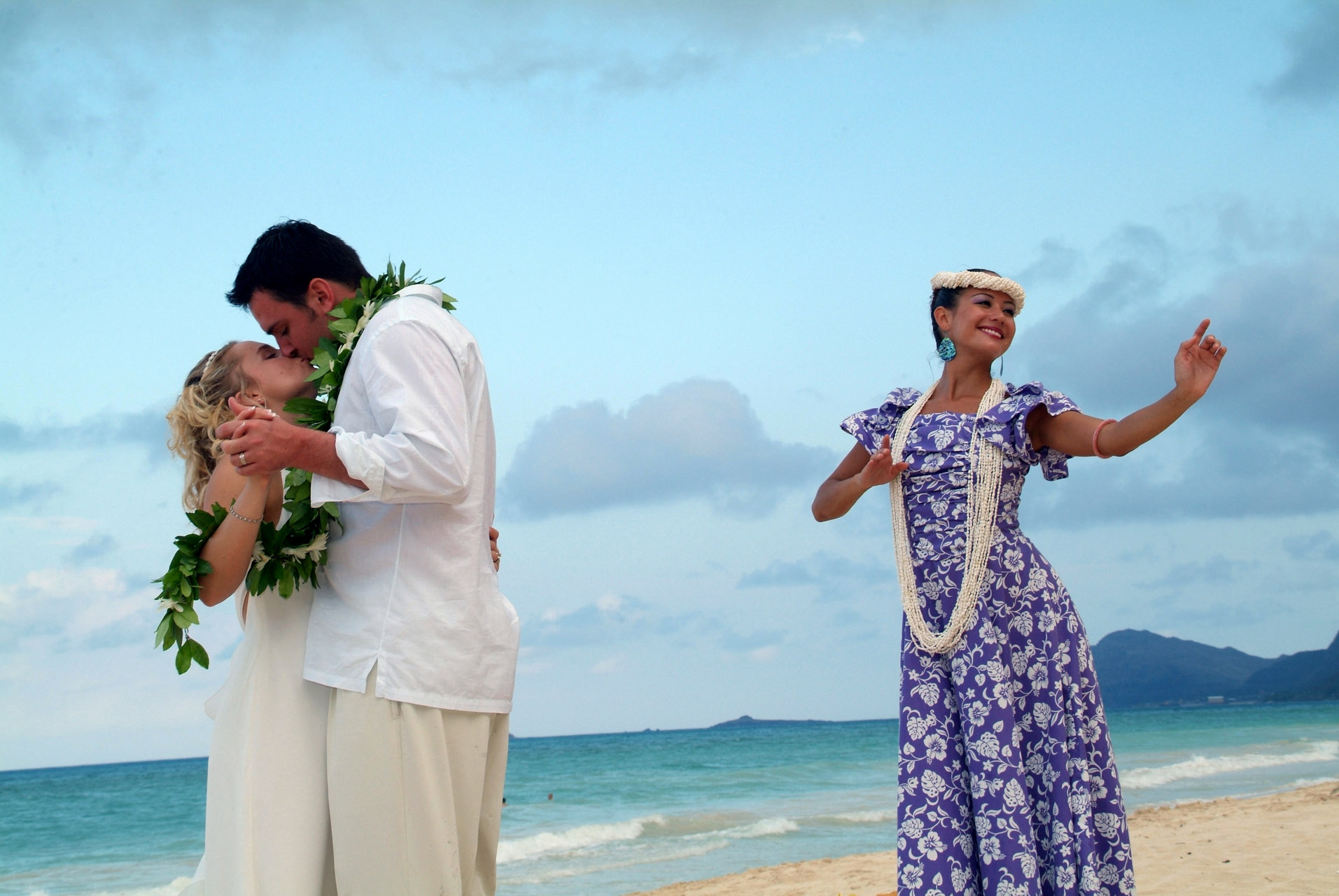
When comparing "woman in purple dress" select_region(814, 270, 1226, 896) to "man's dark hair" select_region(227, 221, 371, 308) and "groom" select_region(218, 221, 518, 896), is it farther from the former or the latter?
"man's dark hair" select_region(227, 221, 371, 308)

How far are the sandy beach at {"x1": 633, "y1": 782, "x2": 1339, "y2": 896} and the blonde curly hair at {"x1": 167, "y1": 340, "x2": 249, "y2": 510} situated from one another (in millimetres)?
4986

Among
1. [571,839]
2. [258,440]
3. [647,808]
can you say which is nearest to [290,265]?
[258,440]

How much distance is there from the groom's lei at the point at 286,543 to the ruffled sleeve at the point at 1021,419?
177cm

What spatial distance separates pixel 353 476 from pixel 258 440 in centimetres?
21

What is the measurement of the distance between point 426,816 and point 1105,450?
201cm

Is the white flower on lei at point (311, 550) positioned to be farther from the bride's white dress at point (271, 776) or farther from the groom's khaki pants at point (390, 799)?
the groom's khaki pants at point (390, 799)

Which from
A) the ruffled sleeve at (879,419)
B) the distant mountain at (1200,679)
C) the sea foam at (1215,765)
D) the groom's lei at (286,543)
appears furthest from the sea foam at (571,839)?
the distant mountain at (1200,679)

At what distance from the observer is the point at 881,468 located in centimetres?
325

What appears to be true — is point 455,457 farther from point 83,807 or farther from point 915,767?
point 83,807

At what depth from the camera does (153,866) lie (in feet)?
43.8

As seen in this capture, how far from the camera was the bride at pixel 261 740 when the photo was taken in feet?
7.89

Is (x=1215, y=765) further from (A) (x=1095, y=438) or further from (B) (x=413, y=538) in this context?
(B) (x=413, y=538)

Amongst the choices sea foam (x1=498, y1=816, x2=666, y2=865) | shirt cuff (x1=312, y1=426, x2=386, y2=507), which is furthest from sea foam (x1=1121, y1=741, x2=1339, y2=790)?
shirt cuff (x1=312, y1=426, x2=386, y2=507)

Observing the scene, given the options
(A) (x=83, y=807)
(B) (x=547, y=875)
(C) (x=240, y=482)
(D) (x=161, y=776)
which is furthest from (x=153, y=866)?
(D) (x=161, y=776)
